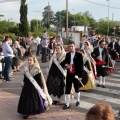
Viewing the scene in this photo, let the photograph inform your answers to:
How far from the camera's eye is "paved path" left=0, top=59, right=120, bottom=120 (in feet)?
24.5

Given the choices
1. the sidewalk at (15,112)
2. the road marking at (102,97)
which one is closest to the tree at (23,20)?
the sidewalk at (15,112)

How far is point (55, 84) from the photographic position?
845cm

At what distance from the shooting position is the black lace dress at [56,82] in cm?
843

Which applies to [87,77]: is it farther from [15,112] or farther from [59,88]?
[15,112]

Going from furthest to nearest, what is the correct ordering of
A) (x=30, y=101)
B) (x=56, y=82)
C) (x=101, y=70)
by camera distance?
(x=101, y=70), (x=56, y=82), (x=30, y=101)

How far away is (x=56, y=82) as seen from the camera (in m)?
8.42

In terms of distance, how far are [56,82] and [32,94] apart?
4.83 ft

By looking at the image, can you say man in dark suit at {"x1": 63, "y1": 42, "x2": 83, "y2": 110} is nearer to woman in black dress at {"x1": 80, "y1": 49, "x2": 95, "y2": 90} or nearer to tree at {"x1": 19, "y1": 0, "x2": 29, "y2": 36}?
woman in black dress at {"x1": 80, "y1": 49, "x2": 95, "y2": 90}

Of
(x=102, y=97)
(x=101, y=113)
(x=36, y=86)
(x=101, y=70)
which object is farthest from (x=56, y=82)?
(x=101, y=113)

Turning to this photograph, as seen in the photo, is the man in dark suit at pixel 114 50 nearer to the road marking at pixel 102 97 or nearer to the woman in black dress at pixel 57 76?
the road marking at pixel 102 97

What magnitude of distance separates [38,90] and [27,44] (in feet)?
47.8

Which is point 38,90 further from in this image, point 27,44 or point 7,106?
point 27,44

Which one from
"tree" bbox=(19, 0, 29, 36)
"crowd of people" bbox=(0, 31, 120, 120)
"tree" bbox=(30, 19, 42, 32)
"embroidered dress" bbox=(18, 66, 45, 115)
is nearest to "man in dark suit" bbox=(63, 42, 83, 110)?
"crowd of people" bbox=(0, 31, 120, 120)

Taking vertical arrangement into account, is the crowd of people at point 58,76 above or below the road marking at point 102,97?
above
